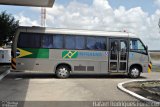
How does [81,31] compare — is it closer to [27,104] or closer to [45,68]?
[45,68]

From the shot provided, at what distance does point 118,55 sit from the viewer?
2158cm

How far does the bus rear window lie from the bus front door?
177 inches

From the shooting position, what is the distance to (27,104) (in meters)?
10.9

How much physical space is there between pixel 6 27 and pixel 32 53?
11.5 m

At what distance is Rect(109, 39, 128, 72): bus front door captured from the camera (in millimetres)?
21547

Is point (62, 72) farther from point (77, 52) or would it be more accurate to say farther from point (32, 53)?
point (32, 53)

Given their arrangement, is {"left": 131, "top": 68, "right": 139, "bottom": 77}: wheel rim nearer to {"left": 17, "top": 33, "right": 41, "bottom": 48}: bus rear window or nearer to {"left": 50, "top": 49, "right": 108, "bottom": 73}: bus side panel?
{"left": 50, "top": 49, "right": 108, "bottom": 73}: bus side panel

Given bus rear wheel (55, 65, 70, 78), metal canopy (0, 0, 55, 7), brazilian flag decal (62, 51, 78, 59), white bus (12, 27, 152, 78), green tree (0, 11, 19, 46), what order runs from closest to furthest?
white bus (12, 27, 152, 78)
bus rear wheel (55, 65, 70, 78)
brazilian flag decal (62, 51, 78, 59)
metal canopy (0, 0, 55, 7)
green tree (0, 11, 19, 46)

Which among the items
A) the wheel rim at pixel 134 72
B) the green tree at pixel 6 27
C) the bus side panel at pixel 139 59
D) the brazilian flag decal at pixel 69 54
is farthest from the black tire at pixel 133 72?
the green tree at pixel 6 27

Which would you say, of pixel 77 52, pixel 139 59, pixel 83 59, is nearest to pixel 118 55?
pixel 139 59

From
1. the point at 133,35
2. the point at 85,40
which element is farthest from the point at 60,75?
the point at 133,35

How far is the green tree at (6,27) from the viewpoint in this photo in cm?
3084

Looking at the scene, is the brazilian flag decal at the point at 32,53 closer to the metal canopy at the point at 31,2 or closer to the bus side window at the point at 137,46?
the metal canopy at the point at 31,2

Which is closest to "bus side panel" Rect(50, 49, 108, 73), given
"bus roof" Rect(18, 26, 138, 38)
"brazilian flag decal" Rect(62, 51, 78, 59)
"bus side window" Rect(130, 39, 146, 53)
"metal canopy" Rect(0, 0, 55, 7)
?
"brazilian flag decal" Rect(62, 51, 78, 59)
